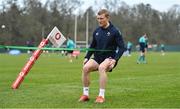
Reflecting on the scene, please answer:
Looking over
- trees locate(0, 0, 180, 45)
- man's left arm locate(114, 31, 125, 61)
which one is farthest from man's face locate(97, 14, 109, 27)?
trees locate(0, 0, 180, 45)

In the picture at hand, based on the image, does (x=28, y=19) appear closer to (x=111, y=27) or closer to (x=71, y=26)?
(x=71, y=26)

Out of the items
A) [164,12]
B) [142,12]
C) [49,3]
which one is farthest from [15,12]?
[164,12]

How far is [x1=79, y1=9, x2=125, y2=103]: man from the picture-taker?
10516 mm

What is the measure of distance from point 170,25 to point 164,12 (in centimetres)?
648

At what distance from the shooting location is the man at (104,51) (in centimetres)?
1052

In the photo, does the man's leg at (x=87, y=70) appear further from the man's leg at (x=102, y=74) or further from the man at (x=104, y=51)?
the man's leg at (x=102, y=74)

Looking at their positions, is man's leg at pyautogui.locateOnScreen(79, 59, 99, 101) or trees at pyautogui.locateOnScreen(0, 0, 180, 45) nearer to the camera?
man's leg at pyautogui.locateOnScreen(79, 59, 99, 101)

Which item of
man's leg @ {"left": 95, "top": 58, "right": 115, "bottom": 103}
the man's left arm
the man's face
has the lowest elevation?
man's leg @ {"left": 95, "top": 58, "right": 115, "bottom": 103}

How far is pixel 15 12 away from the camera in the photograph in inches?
3989

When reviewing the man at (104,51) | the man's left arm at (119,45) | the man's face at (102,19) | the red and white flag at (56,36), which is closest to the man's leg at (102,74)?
the man at (104,51)

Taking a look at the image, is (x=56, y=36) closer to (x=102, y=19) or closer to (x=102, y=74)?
(x=102, y=19)

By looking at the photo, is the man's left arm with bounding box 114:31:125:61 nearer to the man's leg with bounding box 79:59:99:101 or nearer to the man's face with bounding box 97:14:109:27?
the man's face with bounding box 97:14:109:27

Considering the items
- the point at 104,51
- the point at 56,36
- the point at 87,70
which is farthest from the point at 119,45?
the point at 56,36

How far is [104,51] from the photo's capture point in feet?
35.0
